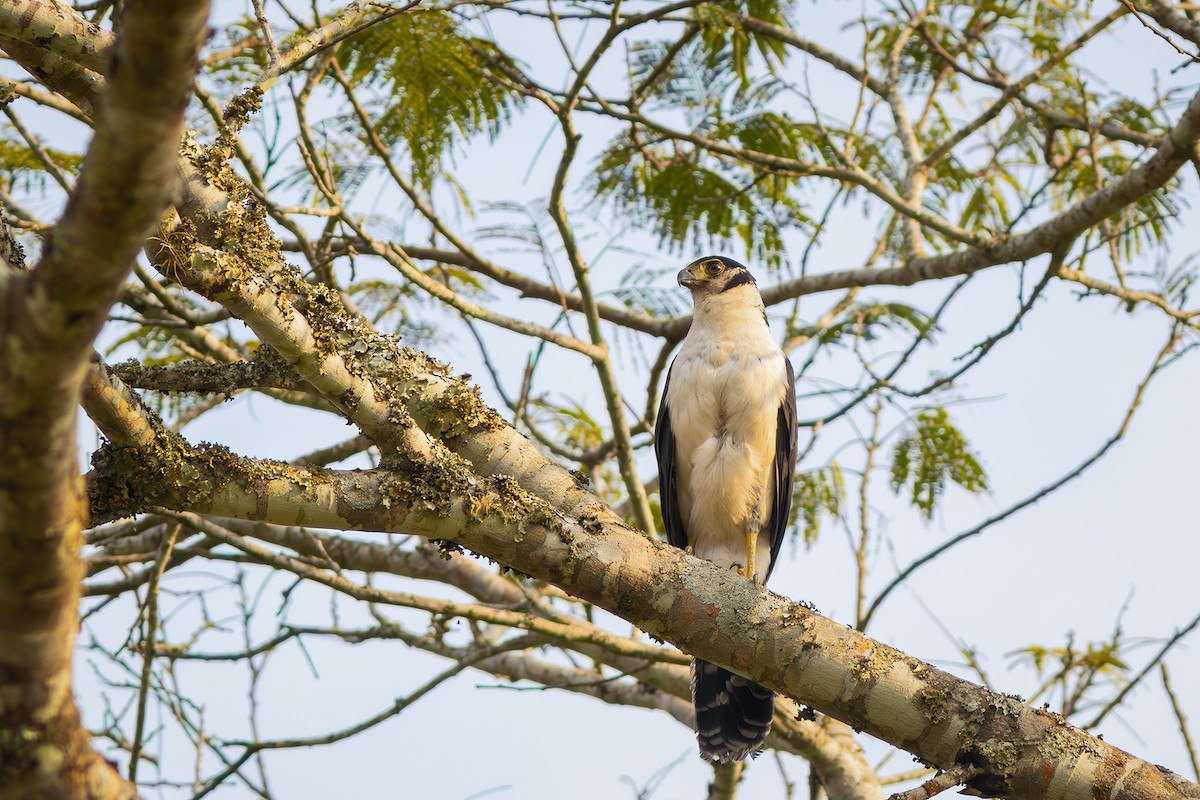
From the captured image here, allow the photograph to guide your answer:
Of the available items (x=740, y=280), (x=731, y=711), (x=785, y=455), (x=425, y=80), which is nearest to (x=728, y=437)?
(x=785, y=455)

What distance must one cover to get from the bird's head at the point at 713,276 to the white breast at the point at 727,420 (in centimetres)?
25

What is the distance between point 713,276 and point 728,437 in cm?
87

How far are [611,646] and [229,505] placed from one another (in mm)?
1938

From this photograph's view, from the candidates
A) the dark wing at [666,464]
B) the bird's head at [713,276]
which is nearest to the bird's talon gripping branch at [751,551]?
the dark wing at [666,464]

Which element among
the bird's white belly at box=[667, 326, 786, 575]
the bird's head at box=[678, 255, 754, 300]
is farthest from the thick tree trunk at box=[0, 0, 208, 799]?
the bird's head at box=[678, 255, 754, 300]

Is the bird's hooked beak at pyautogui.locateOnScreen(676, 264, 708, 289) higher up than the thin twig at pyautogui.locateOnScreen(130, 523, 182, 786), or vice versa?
the bird's hooked beak at pyautogui.locateOnScreen(676, 264, 708, 289)

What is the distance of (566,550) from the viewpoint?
8.44 ft

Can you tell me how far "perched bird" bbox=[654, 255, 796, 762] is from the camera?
4398 mm

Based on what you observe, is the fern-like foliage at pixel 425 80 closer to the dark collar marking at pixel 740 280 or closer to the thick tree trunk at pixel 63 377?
the dark collar marking at pixel 740 280

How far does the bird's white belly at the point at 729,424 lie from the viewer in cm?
438

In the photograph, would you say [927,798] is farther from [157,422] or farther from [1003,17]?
[1003,17]

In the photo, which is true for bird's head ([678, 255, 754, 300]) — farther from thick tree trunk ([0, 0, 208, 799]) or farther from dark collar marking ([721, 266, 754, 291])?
thick tree trunk ([0, 0, 208, 799])

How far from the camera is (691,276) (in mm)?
4945

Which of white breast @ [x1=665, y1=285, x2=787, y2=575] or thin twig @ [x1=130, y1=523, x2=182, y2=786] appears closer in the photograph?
thin twig @ [x1=130, y1=523, x2=182, y2=786]
